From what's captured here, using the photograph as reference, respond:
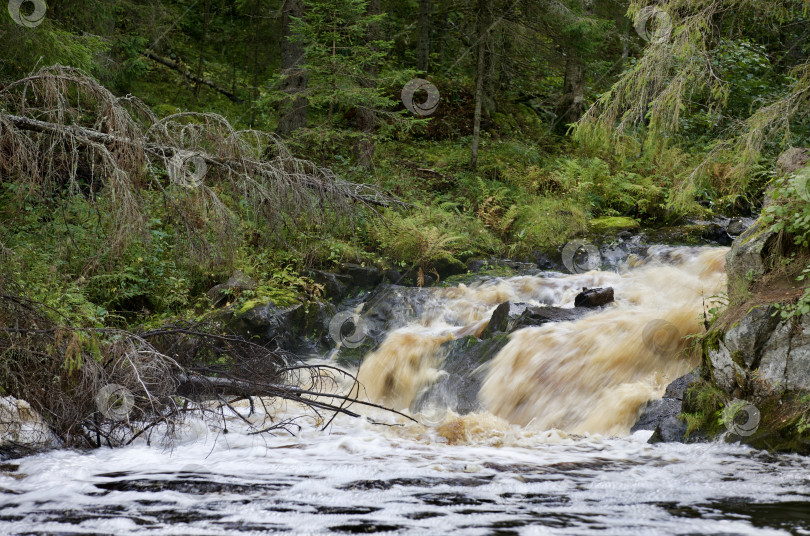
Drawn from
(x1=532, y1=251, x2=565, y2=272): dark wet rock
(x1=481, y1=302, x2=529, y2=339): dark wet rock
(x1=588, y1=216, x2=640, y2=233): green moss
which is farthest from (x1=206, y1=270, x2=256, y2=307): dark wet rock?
(x1=588, y1=216, x2=640, y2=233): green moss

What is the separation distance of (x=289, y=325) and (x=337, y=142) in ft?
17.9

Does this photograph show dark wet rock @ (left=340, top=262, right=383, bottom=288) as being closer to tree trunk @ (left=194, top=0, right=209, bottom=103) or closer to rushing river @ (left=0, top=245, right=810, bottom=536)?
rushing river @ (left=0, top=245, right=810, bottom=536)

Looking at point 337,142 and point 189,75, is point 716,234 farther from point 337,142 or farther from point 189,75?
point 189,75

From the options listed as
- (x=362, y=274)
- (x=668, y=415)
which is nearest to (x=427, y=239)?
(x=362, y=274)

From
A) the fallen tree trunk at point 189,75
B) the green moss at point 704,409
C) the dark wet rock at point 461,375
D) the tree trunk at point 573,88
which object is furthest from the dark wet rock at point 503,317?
the fallen tree trunk at point 189,75

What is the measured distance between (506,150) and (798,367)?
12.3 metres

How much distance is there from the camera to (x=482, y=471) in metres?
4.93

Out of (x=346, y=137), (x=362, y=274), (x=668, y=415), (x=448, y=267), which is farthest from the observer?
(x=346, y=137)

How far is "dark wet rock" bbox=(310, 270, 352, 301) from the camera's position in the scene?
36.6 ft

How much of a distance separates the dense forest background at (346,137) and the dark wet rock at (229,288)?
14cm

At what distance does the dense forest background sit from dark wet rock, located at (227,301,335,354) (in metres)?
0.28

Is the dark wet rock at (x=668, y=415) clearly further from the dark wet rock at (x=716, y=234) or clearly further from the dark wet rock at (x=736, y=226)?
the dark wet rock at (x=736, y=226)

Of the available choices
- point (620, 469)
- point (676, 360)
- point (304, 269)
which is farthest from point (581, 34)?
point (620, 469)

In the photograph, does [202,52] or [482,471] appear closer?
[482,471]
